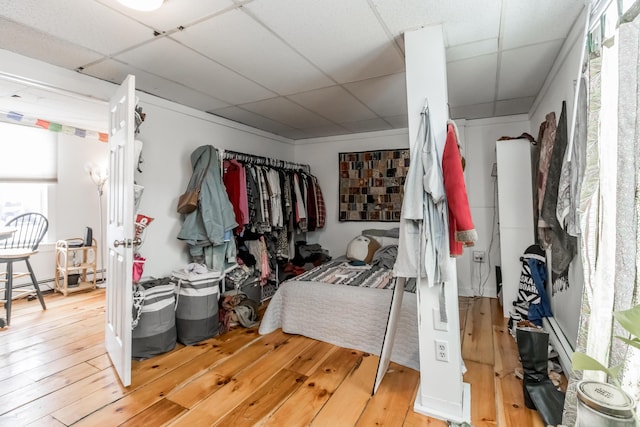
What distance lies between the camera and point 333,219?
4664 millimetres

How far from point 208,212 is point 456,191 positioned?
2204 mm

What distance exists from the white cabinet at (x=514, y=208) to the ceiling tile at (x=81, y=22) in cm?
317

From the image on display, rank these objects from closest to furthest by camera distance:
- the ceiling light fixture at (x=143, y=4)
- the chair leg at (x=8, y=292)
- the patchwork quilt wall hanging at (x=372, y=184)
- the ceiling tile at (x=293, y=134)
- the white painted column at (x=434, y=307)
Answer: the ceiling light fixture at (x=143, y=4)
the white painted column at (x=434, y=307)
the chair leg at (x=8, y=292)
the patchwork quilt wall hanging at (x=372, y=184)
the ceiling tile at (x=293, y=134)

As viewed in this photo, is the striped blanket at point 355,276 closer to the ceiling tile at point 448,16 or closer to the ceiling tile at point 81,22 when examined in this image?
the ceiling tile at point 448,16

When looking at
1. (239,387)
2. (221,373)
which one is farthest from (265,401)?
(221,373)

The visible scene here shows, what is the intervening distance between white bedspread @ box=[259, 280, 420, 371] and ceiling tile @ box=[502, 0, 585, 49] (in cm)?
189

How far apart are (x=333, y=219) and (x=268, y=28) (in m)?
3.12

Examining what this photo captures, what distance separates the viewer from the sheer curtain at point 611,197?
3.20 ft

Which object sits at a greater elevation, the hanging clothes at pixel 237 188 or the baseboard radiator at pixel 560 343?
the hanging clothes at pixel 237 188

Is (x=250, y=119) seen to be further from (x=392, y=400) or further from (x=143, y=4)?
(x=392, y=400)

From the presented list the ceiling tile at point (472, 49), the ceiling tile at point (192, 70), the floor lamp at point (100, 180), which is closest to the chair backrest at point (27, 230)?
the floor lamp at point (100, 180)

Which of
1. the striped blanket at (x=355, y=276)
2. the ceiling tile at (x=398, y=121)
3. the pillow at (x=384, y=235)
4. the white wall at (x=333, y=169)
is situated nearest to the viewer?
the striped blanket at (x=355, y=276)

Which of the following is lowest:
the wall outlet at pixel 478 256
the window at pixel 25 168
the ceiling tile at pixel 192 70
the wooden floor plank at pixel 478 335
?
the wooden floor plank at pixel 478 335

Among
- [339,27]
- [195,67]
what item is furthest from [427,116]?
[195,67]
